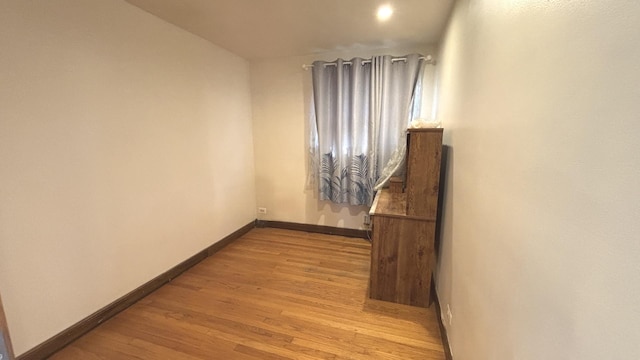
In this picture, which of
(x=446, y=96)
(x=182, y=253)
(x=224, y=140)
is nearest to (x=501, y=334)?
(x=446, y=96)

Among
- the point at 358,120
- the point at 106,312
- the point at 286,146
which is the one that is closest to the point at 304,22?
the point at 358,120

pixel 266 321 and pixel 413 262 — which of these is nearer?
pixel 266 321

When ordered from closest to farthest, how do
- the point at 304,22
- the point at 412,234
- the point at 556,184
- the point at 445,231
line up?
the point at 556,184, the point at 445,231, the point at 412,234, the point at 304,22

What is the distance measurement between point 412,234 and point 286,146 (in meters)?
2.16

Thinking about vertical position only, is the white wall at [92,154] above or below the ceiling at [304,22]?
below

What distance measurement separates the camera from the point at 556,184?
1.97 feet

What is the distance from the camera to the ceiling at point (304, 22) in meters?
1.97

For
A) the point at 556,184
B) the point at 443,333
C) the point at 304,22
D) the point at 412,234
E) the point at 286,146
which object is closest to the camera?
the point at 556,184

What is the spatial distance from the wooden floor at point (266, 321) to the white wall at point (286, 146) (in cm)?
94

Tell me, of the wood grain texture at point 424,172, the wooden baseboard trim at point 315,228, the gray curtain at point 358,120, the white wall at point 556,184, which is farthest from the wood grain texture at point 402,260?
the wooden baseboard trim at point 315,228

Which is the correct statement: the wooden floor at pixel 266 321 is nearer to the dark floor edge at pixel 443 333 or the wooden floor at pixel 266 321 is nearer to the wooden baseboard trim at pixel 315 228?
the dark floor edge at pixel 443 333

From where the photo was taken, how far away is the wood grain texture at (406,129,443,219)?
191 cm

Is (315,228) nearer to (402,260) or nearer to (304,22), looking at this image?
(402,260)

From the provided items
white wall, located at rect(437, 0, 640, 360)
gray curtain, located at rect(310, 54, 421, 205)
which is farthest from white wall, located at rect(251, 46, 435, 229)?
white wall, located at rect(437, 0, 640, 360)
